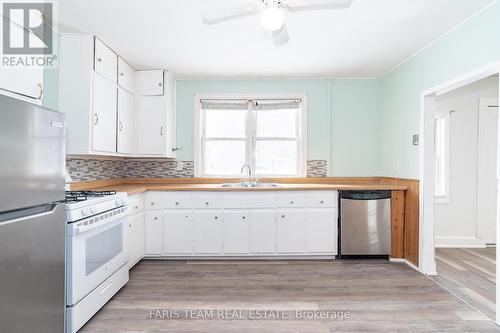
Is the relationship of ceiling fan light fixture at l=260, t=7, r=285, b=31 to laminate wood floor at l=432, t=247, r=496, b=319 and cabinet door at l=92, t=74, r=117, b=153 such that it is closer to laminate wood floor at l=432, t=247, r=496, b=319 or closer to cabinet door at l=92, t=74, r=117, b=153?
cabinet door at l=92, t=74, r=117, b=153

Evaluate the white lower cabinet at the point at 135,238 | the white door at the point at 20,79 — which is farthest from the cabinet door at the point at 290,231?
the white door at the point at 20,79

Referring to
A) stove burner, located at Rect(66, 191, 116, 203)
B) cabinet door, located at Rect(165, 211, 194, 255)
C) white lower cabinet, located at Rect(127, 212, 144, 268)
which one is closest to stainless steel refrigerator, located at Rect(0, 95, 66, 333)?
stove burner, located at Rect(66, 191, 116, 203)

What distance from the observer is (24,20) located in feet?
6.67

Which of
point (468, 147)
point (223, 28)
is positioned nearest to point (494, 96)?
point (468, 147)

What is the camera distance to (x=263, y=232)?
3.50 meters

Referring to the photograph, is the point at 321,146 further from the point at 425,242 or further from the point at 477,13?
the point at 477,13

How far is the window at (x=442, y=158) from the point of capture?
164 inches

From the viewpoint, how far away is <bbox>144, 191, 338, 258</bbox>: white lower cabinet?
3.48m

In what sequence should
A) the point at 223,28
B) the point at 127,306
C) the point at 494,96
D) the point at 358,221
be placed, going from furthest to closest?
the point at 494,96 → the point at 358,221 → the point at 223,28 → the point at 127,306

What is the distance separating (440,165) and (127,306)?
4213 millimetres

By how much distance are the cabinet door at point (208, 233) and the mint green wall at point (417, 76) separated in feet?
7.35

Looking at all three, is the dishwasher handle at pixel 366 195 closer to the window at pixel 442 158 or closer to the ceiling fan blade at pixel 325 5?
the window at pixel 442 158

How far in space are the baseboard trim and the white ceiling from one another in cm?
246

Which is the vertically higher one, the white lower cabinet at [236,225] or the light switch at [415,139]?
the light switch at [415,139]
